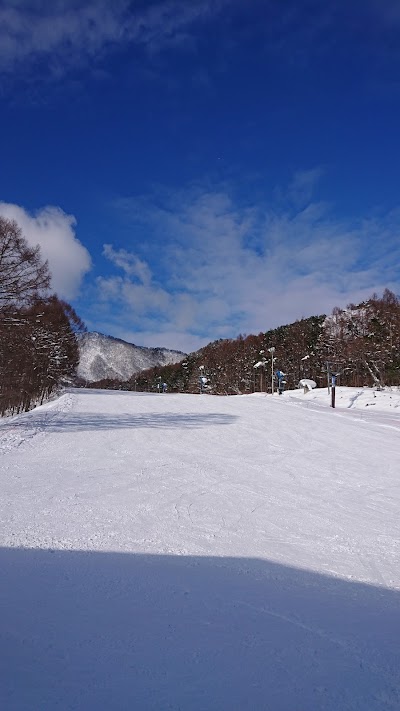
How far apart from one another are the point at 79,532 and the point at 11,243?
47.1 feet

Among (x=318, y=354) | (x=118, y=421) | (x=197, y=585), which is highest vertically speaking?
(x=318, y=354)

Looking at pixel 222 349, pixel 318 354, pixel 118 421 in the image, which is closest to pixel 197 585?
pixel 118 421

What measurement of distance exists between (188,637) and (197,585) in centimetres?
94

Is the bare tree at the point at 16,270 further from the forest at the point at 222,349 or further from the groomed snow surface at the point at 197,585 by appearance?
the groomed snow surface at the point at 197,585

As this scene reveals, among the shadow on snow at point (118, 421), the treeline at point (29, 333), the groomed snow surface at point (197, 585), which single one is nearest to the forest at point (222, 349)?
the treeline at point (29, 333)

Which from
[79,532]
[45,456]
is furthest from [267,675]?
[45,456]

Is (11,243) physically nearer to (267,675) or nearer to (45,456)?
(45,456)

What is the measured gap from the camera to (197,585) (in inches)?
157

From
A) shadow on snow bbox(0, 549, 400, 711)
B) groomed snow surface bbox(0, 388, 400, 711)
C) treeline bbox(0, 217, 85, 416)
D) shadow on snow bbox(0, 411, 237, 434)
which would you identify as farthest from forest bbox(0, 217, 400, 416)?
shadow on snow bbox(0, 549, 400, 711)

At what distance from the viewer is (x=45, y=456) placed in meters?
A: 10.2

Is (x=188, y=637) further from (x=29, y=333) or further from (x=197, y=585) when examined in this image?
(x=29, y=333)

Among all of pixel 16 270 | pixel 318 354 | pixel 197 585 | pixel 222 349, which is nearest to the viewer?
pixel 197 585

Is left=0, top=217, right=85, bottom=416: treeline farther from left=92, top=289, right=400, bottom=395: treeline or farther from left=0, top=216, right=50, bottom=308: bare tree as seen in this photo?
left=92, top=289, right=400, bottom=395: treeline

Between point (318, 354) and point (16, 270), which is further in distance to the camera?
point (318, 354)
